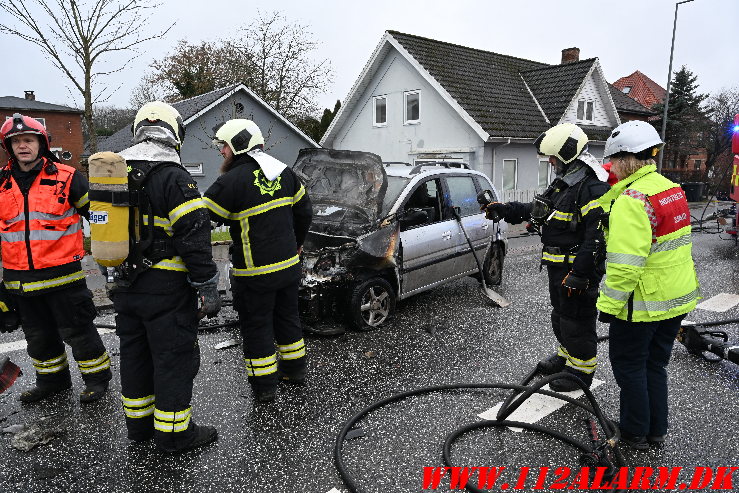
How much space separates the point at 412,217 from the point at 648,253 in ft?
9.46

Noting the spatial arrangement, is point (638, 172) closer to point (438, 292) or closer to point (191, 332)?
point (191, 332)

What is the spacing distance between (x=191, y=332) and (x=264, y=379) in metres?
0.92

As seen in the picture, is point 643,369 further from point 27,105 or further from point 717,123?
point 27,105

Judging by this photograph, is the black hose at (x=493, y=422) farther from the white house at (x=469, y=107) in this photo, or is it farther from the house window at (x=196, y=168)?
the house window at (x=196, y=168)

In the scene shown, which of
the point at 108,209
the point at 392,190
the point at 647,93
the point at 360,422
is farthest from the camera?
the point at 647,93

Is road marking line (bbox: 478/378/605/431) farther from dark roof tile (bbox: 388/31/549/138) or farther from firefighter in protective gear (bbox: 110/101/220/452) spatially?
dark roof tile (bbox: 388/31/549/138)

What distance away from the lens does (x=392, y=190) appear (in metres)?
5.87

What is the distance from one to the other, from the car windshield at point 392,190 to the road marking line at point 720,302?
13.7 feet

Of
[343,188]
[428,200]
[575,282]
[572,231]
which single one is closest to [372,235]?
[343,188]

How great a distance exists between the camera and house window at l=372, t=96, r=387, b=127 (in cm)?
2088

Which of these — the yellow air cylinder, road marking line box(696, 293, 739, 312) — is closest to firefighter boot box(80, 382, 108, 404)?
the yellow air cylinder

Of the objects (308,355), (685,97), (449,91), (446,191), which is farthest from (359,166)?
(685,97)

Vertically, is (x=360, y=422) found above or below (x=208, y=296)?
below

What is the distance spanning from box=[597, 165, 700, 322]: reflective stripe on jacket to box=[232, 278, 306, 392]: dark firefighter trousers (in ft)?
7.56
